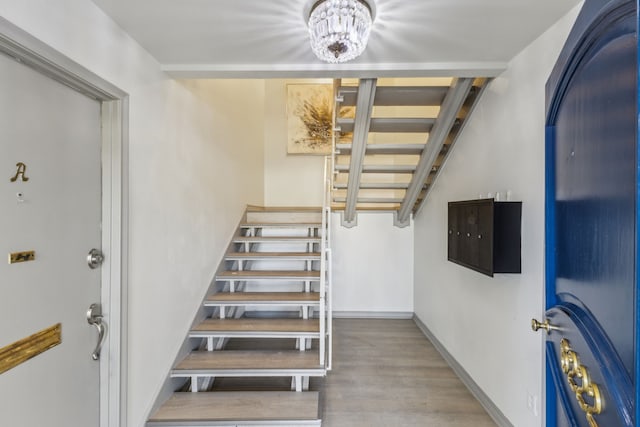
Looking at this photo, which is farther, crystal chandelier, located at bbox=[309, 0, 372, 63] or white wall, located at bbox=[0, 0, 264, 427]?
white wall, located at bbox=[0, 0, 264, 427]

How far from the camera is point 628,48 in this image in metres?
0.75

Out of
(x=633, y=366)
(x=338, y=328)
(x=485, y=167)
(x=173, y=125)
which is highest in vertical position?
(x=173, y=125)

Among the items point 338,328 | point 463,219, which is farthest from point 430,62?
point 338,328

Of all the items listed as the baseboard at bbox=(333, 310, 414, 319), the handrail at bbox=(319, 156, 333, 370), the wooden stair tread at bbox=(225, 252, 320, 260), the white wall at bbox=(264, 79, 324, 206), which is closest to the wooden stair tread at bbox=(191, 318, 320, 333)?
the handrail at bbox=(319, 156, 333, 370)

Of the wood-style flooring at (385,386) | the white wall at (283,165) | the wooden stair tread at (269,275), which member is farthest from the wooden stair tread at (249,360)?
the white wall at (283,165)

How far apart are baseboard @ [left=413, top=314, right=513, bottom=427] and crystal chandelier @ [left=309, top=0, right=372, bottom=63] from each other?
98.4 inches

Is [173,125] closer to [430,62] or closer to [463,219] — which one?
[430,62]

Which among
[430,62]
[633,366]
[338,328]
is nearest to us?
[633,366]

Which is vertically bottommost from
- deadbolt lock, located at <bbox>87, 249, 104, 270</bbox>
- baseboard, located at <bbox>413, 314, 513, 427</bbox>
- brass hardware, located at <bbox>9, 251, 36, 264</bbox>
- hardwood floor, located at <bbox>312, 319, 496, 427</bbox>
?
hardwood floor, located at <bbox>312, 319, 496, 427</bbox>

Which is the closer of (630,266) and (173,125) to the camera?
(630,266)

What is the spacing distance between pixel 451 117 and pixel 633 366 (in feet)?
7.66

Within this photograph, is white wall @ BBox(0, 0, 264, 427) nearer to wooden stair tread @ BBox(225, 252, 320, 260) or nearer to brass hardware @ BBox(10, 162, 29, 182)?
wooden stair tread @ BBox(225, 252, 320, 260)

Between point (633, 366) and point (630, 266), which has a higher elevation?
point (630, 266)

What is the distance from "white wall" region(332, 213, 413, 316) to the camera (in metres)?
4.36
